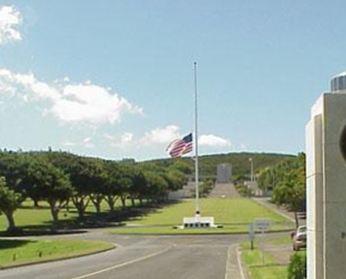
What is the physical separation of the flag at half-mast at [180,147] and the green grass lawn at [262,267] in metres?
31.5

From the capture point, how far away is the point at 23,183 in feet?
238

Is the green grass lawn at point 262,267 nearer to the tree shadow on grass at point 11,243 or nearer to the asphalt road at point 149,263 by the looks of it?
the asphalt road at point 149,263

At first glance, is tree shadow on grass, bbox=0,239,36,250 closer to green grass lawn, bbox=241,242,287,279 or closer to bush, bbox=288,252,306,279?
green grass lawn, bbox=241,242,287,279

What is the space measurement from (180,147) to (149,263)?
1357 inches

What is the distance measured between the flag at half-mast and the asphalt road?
53.1 feet

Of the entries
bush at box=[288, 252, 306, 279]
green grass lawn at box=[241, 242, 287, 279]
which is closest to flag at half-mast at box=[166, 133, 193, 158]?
green grass lawn at box=[241, 242, 287, 279]

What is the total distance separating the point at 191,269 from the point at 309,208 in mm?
20395

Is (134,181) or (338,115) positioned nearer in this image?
(338,115)

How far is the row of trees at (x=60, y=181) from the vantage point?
7238cm

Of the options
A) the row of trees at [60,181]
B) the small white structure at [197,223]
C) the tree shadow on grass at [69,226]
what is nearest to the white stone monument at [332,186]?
the row of trees at [60,181]

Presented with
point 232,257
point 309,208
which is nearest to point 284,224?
point 232,257

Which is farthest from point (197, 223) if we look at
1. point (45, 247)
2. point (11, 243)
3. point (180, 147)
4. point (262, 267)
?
point (262, 267)

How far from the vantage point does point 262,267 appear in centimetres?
2891

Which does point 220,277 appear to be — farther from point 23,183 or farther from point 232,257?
point 23,183
